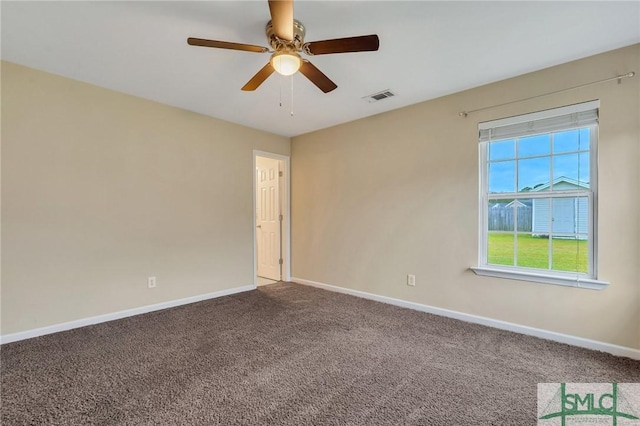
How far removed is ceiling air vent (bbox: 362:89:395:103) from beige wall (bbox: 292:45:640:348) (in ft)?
1.35

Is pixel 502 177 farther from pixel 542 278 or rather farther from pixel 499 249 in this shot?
pixel 542 278

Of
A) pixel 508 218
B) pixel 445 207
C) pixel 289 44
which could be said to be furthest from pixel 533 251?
pixel 289 44

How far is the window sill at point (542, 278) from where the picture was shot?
92.6 inches

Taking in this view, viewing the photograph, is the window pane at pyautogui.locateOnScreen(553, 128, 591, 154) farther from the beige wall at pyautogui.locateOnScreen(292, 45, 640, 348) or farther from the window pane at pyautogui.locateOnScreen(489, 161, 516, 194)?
the window pane at pyautogui.locateOnScreen(489, 161, 516, 194)

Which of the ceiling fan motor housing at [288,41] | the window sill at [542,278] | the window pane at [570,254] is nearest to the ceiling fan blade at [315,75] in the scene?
the ceiling fan motor housing at [288,41]

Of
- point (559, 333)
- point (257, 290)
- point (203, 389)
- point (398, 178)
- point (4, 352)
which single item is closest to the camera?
point (203, 389)

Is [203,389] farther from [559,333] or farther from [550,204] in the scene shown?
[550,204]

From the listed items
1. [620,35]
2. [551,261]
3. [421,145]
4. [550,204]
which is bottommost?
[551,261]

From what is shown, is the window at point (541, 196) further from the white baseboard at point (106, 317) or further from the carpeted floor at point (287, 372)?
the white baseboard at point (106, 317)

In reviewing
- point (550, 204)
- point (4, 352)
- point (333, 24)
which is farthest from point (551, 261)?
point (4, 352)

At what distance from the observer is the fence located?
2.73m

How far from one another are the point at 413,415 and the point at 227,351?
1.48m

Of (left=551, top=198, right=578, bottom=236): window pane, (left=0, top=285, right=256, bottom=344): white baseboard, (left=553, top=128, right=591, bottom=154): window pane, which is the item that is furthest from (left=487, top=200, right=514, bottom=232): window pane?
(left=0, top=285, right=256, bottom=344): white baseboard

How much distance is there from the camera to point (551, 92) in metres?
2.54
